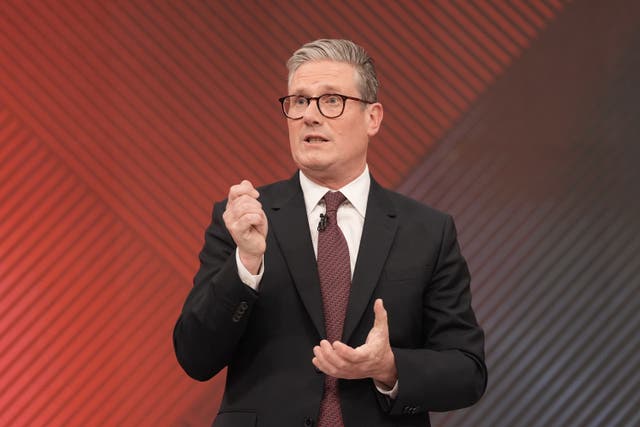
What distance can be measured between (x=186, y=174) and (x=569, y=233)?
150 cm

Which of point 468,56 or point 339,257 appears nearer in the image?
point 339,257

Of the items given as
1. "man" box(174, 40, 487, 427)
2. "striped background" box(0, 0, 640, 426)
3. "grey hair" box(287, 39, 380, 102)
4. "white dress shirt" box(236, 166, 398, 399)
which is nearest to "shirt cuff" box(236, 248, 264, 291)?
"man" box(174, 40, 487, 427)

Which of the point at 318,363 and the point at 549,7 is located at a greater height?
the point at 549,7

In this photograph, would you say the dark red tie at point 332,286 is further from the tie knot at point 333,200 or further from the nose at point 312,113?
the nose at point 312,113

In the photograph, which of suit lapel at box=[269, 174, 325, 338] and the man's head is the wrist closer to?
suit lapel at box=[269, 174, 325, 338]

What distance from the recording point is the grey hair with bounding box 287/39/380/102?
2.21 m

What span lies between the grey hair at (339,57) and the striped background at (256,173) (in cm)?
126

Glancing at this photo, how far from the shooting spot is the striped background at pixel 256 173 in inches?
134

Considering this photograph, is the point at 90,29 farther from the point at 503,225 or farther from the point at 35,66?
the point at 503,225

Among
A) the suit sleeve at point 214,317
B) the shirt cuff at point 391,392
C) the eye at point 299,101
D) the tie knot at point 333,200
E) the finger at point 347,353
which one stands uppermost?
the eye at point 299,101

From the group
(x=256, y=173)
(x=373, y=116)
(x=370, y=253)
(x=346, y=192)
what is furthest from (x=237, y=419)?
(x=256, y=173)

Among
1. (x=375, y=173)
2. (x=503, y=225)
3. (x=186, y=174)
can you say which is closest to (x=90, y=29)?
(x=186, y=174)

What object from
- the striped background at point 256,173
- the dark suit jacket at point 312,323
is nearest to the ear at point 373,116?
the dark suit jacket at point 312,323

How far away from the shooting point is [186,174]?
3473 mm
